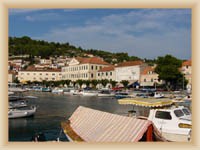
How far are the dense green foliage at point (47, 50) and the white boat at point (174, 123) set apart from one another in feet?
177

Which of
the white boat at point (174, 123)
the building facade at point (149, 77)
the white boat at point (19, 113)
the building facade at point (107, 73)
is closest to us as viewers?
the white boat at point (174, 123)

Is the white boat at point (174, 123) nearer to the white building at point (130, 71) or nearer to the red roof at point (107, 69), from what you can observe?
the white building at point (130, 71)

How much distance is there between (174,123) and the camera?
8680 mm

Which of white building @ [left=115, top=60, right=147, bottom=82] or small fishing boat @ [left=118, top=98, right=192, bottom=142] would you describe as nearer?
small fishing boat @ [left=118, top=98, right=192, bottom=142]

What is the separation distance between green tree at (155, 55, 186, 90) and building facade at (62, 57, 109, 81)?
55.1ft

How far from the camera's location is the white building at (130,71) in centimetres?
4644

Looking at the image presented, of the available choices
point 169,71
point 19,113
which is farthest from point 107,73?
point 19,113

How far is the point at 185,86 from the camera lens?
37438 mm

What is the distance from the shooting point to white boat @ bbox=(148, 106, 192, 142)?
8422 millimetres

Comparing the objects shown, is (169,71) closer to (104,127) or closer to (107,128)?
(104,127)

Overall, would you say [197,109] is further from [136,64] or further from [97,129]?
[136,64]

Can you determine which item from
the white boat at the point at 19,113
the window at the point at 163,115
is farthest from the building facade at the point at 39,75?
the window at the point at 163,115

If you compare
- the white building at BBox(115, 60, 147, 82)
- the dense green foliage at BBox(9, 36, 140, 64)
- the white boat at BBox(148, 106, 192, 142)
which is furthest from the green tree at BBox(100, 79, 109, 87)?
the white boat at BBox(148, 106, 192, 142)

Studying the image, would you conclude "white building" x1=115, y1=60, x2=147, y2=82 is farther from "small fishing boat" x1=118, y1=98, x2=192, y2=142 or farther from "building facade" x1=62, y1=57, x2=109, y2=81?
"small fishing boat" x1=118, y1=98, x2=192, y2=142
